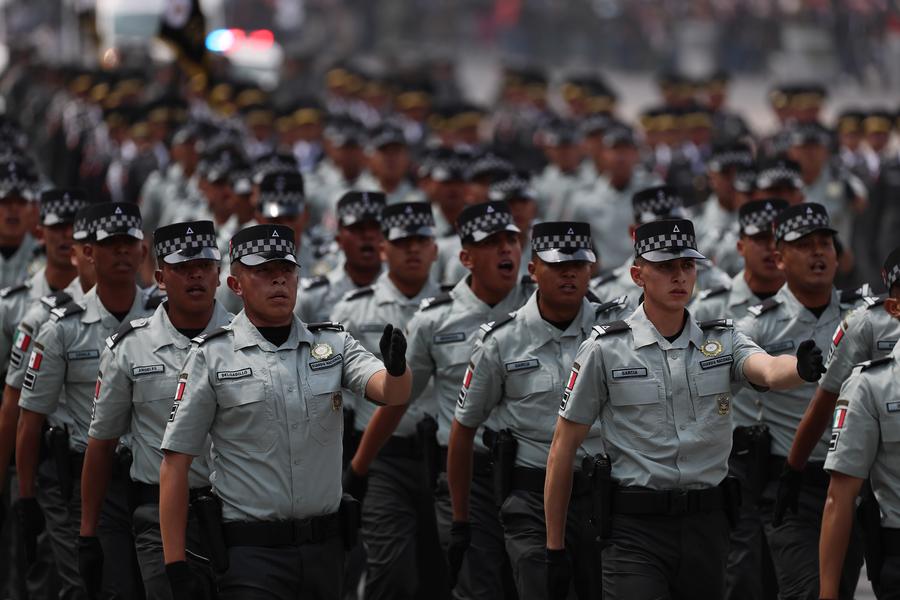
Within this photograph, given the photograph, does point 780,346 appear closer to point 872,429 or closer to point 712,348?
point 712,348

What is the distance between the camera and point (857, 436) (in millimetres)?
7090

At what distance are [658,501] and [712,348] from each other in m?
0.70

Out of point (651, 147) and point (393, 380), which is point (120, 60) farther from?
point (393, 380)

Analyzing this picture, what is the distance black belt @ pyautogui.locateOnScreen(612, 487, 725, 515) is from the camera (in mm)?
7727

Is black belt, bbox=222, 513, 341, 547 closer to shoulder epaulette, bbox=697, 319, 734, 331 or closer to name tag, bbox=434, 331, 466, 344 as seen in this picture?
shoulder epaulette, bbox=697, 319, 734, 331

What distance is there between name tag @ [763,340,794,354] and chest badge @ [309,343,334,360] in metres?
2.62

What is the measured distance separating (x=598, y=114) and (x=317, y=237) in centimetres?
823

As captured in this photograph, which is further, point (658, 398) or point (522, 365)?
point (522, 365)

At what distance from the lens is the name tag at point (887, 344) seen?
8344mm

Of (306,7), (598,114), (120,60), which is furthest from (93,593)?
(306,7)

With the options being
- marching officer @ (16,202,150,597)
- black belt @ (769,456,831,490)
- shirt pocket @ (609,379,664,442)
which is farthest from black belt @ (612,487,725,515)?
marching officer @ (16,202,150,597)

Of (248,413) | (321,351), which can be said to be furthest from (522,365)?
(248,413)

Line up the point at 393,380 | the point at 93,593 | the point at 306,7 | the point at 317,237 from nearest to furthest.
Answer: the point at 393,380
the point at 93,593
the point at 317,237
the point at 306,7

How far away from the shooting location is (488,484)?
9250 millimetres
